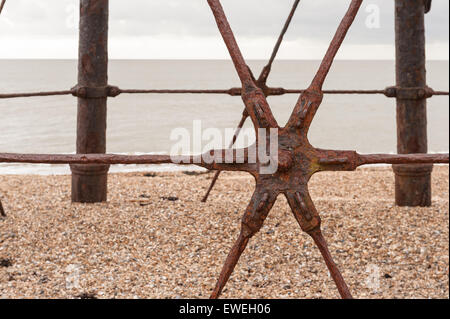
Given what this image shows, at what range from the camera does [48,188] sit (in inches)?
221

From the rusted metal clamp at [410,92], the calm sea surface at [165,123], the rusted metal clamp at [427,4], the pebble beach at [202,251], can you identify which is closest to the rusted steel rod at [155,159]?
the pebble beach at [202,251]

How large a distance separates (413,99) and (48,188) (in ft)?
14.2

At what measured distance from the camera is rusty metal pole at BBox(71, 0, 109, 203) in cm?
388

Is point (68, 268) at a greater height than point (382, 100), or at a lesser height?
lesser

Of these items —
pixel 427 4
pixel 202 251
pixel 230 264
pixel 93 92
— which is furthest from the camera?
pixel 427 4

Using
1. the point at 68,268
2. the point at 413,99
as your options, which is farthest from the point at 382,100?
the point at 68,268

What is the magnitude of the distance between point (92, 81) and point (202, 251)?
181 centimetres

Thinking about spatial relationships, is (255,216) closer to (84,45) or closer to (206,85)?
(84,45)

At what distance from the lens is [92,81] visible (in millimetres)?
3875

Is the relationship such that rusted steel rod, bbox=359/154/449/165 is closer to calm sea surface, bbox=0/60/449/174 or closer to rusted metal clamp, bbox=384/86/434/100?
rusted metal clamp, bbox=384/86/434/100

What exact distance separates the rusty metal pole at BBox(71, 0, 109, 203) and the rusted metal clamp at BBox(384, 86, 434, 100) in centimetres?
253

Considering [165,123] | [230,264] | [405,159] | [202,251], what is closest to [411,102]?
[202,251]

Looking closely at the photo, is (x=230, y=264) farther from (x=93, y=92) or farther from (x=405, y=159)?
(x=93, y=92)
